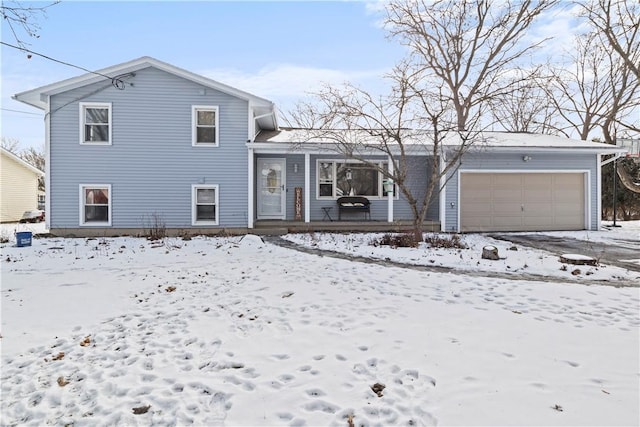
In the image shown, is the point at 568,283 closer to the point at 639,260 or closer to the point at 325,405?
the point at 639,260

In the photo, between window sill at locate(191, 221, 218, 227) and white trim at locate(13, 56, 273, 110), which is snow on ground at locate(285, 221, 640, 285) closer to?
window sill at locate(191, 221, 218, 227)

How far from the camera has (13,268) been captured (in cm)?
679

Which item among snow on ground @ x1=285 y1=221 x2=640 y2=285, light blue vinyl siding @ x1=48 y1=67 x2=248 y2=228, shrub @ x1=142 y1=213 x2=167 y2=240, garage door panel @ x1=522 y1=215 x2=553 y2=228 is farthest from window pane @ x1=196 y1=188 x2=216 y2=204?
garage door panel @ x1=522 y1=215 x2=553 y2=228

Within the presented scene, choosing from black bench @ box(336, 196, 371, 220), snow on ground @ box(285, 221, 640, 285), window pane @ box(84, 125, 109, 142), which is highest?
window pane @ box(84, 125, 109, 142)

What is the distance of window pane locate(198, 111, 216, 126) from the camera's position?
11578 millimetres

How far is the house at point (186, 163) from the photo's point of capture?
11117 millimetres

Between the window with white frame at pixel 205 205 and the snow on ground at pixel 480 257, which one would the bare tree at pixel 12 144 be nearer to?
the window with white frame at pixel 205 205

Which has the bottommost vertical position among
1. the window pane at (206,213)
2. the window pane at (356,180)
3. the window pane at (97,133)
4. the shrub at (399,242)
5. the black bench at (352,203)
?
the shrub at (399,242)

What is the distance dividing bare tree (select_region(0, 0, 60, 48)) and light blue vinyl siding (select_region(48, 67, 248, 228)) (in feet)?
17.0

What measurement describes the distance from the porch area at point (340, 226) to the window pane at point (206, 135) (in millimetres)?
3076

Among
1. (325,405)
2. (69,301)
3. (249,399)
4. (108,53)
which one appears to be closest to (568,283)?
(325,405)

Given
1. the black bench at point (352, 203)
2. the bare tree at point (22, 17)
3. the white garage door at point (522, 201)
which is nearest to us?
the bare tree at point (22, 17)

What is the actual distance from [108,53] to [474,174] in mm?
12775

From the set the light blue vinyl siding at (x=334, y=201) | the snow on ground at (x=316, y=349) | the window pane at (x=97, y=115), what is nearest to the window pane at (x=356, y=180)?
the light blue vinyl siding at (x=334, y=201)
